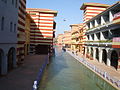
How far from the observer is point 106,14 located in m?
27.5

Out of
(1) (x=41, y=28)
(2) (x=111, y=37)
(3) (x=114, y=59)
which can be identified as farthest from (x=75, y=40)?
(3) (x=114, y=59)

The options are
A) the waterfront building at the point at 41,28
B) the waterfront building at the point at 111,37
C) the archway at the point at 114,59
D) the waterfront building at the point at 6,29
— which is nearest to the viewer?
the waterfront building at the point at 6,29

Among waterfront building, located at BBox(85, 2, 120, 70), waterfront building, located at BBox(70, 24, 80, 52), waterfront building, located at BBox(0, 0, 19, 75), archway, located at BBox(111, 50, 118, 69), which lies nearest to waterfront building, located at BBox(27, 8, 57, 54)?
waterfront building, located at BBox(85, 2, 120, 70)

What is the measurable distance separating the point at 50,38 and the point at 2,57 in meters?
25.4

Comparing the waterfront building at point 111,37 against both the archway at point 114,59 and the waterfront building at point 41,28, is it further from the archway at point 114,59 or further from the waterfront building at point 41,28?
the waterfront building at point 41,28

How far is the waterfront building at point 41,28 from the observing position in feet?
133

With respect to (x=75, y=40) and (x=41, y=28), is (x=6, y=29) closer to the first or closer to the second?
(x=41, y=28)

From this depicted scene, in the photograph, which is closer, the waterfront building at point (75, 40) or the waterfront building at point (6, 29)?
the waterfront building at point (6, 29)

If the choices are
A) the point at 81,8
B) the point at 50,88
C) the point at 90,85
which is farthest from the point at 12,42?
the point at 81,8

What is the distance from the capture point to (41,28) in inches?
1608

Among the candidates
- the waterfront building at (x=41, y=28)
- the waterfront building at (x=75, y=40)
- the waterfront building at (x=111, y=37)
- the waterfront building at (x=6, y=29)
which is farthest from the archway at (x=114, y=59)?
the waterfront building at (x=75, y=40)

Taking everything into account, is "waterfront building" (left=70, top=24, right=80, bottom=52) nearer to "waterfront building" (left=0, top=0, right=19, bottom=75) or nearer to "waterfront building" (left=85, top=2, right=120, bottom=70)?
"waterfront building" (left=85, top=2, right=120, bottom=70)

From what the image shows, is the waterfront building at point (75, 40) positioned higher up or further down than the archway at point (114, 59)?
higher up

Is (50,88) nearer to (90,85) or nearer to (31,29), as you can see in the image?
(90,85)
